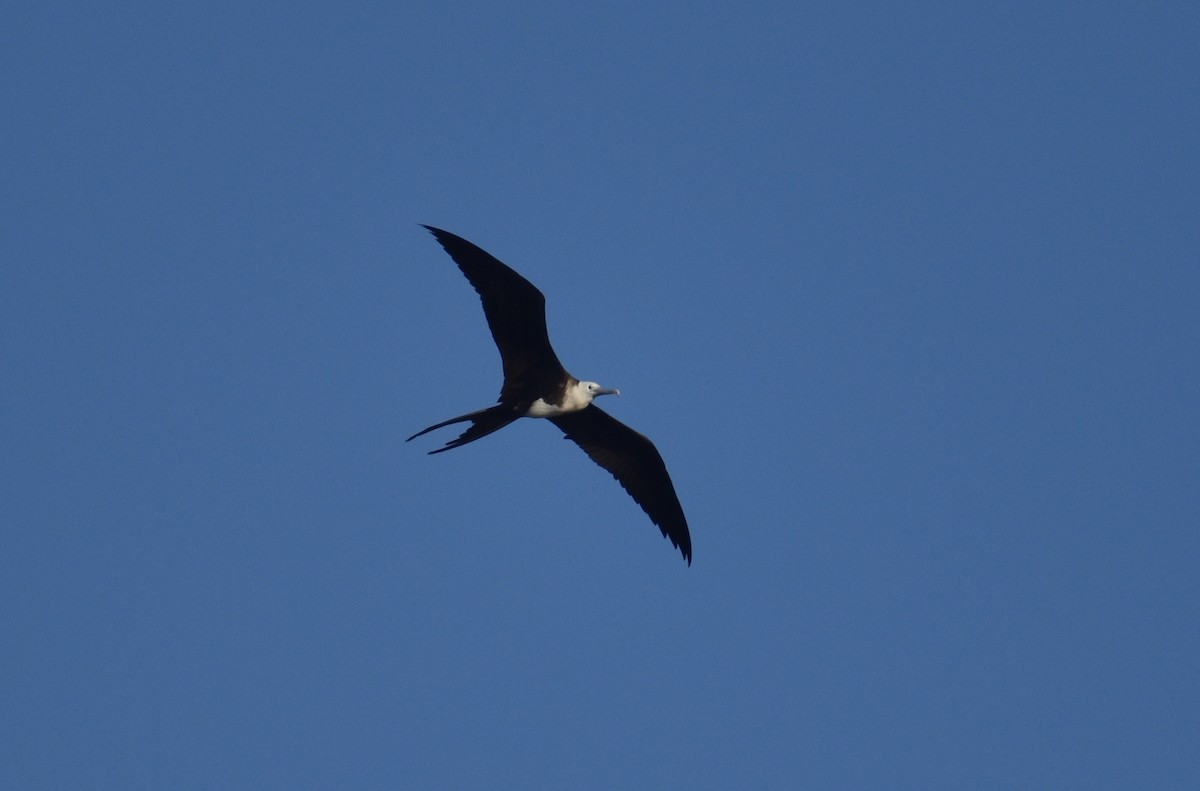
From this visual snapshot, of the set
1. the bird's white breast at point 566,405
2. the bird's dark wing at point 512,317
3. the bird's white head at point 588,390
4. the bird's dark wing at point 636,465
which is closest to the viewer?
the bird's dark wing at point 512,317

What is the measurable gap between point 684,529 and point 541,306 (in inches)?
116

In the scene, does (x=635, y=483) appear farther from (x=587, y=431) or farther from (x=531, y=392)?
(x=531, y=392)

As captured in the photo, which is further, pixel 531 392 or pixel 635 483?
pixel 635 483

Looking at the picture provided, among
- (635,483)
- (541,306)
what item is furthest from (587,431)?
(541,306)

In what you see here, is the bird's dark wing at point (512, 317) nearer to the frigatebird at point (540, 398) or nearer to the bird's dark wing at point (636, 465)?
the frigatebird at point (540, 398)

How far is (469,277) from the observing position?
36.3 feet

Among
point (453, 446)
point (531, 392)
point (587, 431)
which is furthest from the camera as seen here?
point (587, 431)

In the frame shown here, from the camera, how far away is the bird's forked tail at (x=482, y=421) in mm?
10930

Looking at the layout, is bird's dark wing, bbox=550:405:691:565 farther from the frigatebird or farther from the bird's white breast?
the bird's white breast

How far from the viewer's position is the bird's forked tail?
430 inches

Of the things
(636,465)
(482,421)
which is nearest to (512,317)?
(482,421)

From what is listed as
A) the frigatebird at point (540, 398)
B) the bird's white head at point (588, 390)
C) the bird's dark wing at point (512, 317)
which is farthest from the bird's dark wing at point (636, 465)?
the bird's dark wing at point (512, 317)

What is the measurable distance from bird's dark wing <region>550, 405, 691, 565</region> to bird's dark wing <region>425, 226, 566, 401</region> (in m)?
1.00

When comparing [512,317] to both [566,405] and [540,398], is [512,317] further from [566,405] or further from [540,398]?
[566,405]
